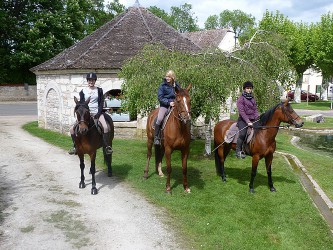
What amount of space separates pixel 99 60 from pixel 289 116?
11537 mm

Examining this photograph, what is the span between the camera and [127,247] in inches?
245

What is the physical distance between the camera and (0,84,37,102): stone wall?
39.2m

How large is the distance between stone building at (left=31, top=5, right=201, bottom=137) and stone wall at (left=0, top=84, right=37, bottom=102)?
70.0ft

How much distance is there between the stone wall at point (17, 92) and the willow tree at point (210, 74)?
3186 cm

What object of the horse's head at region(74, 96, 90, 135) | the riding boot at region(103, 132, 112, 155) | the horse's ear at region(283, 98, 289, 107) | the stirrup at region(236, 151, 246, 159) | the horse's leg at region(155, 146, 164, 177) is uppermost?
the horse's ear at region(283, 98, 289, 107)

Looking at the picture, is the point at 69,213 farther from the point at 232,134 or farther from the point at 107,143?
the point at 232,134

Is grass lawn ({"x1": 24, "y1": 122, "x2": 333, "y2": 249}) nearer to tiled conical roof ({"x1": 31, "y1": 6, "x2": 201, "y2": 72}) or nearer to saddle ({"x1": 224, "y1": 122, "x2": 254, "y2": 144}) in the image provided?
saddle ({"x1": 224, "y1": 122, "x2": 254, "y2": 144})

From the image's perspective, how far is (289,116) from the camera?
8.62 m

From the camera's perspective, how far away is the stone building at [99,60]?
17.3 m

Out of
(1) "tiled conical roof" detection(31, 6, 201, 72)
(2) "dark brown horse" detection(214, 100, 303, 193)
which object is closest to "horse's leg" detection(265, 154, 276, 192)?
(2) "dark brown horse" detection(214, 100, 303, 193)

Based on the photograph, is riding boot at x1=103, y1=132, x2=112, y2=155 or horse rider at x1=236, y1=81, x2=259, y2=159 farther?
riding boot at x1=103, y1=132, x2=112, y2=155

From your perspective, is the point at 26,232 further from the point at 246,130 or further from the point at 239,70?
the point at 239,70

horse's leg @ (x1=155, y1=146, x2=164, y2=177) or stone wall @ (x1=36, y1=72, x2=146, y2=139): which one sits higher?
stone wall @ (x1=36, y1=72, x2=146, y2=139)

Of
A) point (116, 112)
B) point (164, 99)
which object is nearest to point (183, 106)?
point (164, 99)
